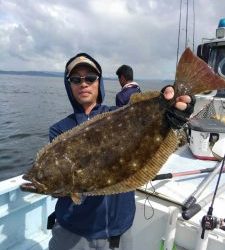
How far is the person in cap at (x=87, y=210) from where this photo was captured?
3.11 m

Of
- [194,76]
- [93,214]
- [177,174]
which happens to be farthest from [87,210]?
[177,174]

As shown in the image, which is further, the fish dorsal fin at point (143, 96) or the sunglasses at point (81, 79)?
the sunglasses at point (81, 79)

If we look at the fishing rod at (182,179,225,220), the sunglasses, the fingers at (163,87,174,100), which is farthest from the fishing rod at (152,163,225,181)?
the fingers at (163,87,174,100)

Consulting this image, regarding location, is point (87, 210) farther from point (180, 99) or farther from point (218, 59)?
point (218, 59)

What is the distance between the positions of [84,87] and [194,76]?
1092 mm

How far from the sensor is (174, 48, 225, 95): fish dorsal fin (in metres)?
2.41

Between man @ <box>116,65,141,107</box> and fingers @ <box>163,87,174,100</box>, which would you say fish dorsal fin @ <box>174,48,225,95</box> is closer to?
fingers @ <box>163,87,174,100</box>

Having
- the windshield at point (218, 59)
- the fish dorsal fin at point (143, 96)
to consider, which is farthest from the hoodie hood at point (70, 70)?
the windshield at point (218, 59)

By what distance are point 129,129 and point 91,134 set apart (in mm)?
304

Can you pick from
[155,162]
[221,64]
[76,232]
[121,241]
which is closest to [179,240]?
[121,241]

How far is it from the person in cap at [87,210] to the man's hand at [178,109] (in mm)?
863

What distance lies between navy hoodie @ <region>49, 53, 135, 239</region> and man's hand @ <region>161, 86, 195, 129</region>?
0.95 metres

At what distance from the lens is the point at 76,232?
312 cm

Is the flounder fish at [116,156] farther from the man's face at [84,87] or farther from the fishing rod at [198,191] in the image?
the fishing rod at [198,191]
